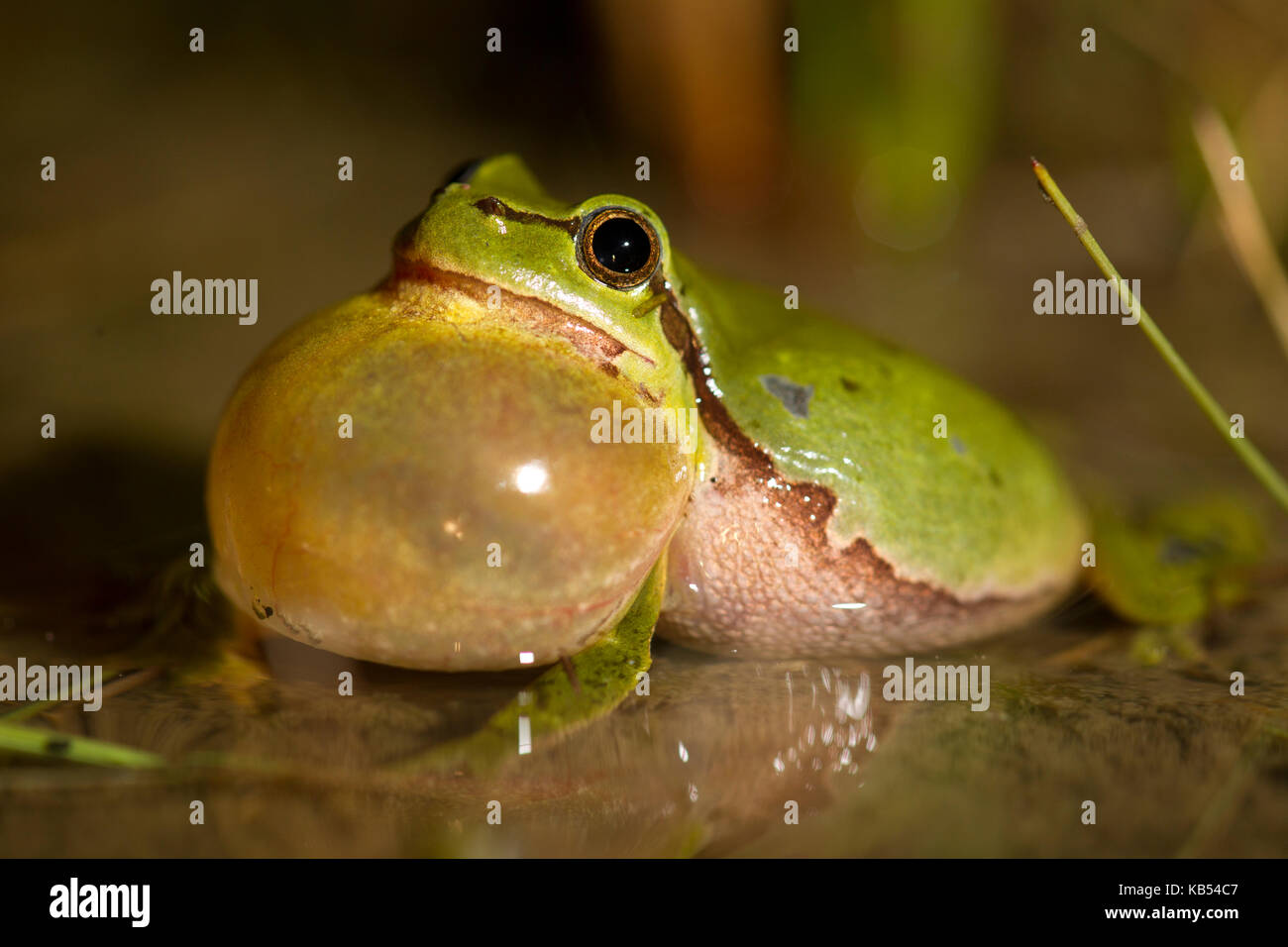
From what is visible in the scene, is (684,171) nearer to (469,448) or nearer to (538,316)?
(538,316)

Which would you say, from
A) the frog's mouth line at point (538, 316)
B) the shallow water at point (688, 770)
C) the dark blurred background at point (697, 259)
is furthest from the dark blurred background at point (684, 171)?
the frog's mouth line at point (538, 316)

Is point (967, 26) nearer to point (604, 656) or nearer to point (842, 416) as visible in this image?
point (842, 416)

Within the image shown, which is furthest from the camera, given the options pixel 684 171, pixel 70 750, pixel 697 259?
pixel 684 171

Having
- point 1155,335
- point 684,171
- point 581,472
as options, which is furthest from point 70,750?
point 684,171

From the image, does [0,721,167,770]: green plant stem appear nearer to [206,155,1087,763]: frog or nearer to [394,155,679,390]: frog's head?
[206,155,1087,763]: frog

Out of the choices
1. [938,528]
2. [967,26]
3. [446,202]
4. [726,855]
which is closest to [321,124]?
[967,26]

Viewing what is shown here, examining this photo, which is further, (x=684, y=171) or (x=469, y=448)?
(x=684, y=171)
